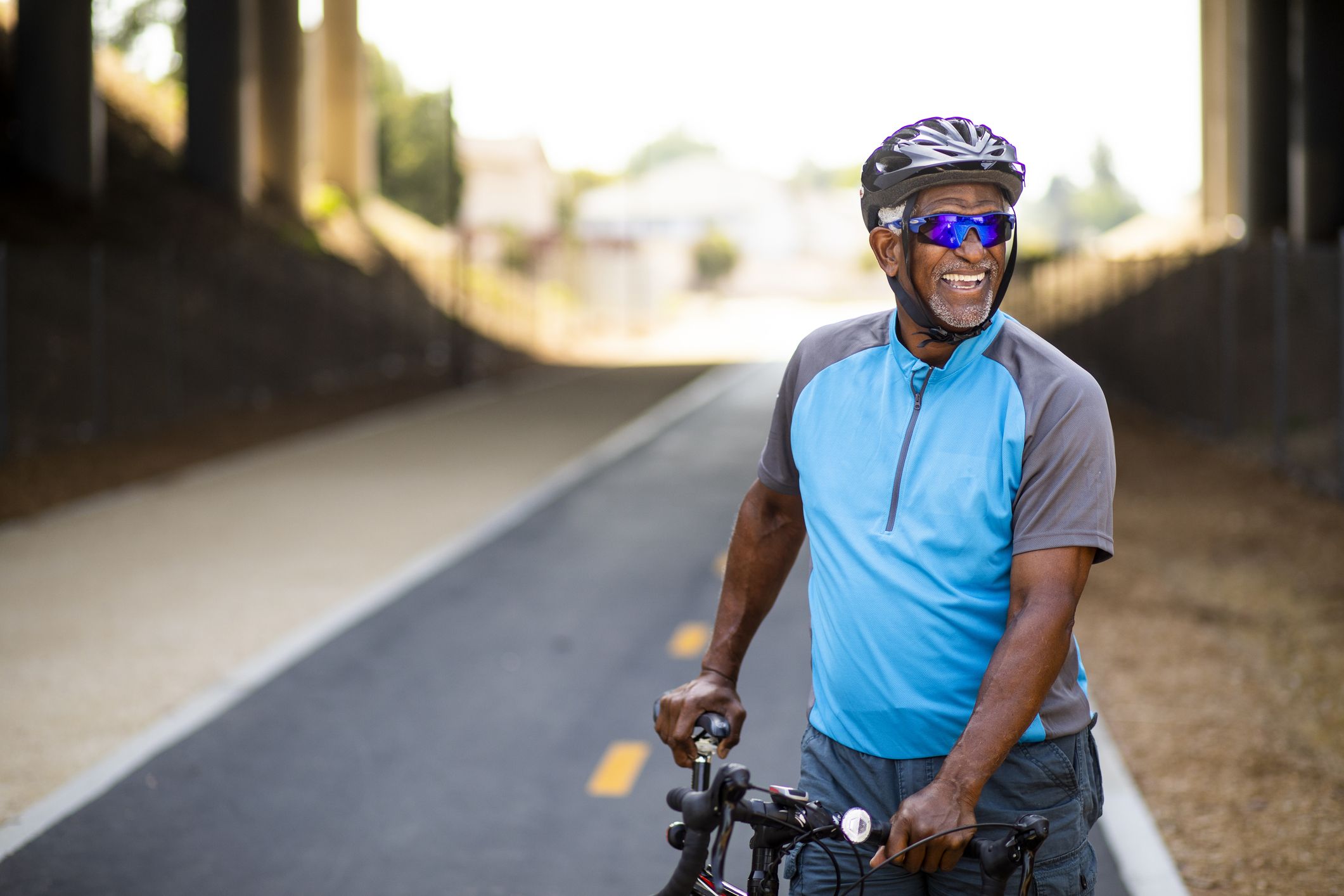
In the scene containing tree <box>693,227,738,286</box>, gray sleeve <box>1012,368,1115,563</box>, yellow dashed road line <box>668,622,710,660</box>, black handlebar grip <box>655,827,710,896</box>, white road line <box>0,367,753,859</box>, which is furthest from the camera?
tree <box>693,227,738,286</box>

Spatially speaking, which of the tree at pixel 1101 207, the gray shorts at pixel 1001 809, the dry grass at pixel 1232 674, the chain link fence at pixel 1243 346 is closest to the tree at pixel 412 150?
the chain link fence at pixel 1243 346

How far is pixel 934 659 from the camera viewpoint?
8.77ft

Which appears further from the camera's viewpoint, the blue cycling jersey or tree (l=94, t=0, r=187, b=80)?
tree (l=94, t=0, r=187, b=80)

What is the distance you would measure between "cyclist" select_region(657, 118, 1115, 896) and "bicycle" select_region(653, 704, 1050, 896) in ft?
0.25

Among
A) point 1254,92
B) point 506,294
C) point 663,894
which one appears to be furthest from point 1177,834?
point 506,294

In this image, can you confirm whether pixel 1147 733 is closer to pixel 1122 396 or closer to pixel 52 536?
pixel 52 536

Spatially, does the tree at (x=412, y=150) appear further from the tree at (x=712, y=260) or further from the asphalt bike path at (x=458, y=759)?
the asphalt bike path at (x=458, y=759)

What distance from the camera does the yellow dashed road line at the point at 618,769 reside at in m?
6.30

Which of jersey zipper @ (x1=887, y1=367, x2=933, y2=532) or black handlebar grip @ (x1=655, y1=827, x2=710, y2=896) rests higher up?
jersey zipper @ (x1=887, y1=367, x2=933, y2=532)

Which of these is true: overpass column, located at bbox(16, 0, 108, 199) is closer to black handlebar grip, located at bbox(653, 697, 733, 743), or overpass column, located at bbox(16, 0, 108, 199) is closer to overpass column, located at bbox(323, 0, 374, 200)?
overpass column, located at bbox(323, 0, 374, 200)

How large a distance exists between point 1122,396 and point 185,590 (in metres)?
18.0

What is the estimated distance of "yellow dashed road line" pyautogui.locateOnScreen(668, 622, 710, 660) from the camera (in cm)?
846

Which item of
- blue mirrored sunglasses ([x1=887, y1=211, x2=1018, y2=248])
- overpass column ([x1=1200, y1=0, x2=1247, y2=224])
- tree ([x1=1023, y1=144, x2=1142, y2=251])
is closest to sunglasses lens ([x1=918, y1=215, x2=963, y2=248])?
blue mirrored sunglasses ([x1=887, y1=211, x2=1018, y2=248])

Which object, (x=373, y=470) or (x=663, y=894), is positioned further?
(x=373, y=470)
